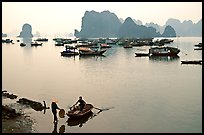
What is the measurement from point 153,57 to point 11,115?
5371 centimetres

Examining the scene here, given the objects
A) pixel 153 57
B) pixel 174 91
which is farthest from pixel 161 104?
pixel 153 57

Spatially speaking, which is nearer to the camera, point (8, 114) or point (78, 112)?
point (8, 114)

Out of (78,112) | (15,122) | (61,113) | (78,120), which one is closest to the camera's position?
(15,122)

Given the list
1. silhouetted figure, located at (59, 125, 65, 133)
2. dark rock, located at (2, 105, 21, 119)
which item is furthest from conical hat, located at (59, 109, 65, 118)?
dark rock, located at (2, 105, 21, 119)

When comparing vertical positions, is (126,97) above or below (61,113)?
above

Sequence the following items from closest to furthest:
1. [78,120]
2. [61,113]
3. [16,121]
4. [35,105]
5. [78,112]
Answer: [16,121]
[61,113]
[78,120]
[78,112]
[35,105]

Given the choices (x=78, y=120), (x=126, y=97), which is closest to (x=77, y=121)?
(x=78, y=120)

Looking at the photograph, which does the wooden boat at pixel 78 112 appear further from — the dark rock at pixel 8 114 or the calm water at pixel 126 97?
the dark rock at pixel 8 114

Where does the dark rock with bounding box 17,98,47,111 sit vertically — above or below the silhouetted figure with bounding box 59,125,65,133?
above

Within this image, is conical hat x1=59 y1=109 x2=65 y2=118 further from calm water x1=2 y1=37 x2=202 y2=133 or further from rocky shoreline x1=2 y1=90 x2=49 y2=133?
rocky shoreline x1=2 y1=90 x2=49 y2=133

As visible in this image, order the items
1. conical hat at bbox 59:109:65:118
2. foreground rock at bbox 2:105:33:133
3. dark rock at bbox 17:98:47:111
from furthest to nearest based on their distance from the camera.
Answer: dark rock at bbox 17:98:47:111, conical hat at bbox 59:109:65:118, foreground rock at bbox 2:105:33:133

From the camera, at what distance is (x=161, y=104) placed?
87.0 feet

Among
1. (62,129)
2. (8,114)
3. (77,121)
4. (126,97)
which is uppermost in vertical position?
(126,97)

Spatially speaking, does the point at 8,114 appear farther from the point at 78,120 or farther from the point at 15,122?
the point at 78,120
